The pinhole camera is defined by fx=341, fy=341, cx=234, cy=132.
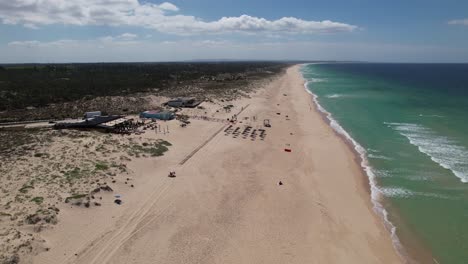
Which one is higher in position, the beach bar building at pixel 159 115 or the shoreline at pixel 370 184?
the beach bar building at pixel 159 115

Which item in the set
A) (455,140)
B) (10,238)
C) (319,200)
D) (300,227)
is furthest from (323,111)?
(10,238)

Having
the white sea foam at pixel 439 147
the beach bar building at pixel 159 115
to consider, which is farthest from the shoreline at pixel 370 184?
the beach bar building at pixel 159 115

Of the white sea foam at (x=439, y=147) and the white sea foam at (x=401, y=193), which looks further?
the white sea foam at (x=439, y=147)

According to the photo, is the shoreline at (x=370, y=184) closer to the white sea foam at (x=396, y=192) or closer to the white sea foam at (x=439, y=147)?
the white sea foam at (x=396, y=192)

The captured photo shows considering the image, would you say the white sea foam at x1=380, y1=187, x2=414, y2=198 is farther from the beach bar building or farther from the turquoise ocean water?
the beach bar building

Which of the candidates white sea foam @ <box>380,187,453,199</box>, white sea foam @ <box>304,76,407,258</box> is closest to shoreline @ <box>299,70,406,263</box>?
white sea foam @ <box>304,76,407,258</box>

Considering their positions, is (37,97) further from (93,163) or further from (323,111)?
(323,111)

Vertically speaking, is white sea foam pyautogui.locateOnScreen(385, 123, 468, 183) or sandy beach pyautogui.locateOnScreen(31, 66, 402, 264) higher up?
white sea foam pyautogui.locateOnScreen(385, 123, 468, 183)

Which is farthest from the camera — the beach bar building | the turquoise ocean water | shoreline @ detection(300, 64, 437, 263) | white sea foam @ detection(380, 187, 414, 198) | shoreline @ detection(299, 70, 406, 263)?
the beach bar building
